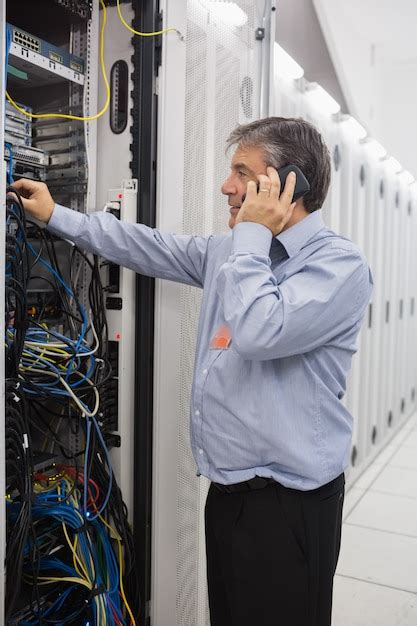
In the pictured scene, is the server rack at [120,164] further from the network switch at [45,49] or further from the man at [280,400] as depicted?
the man at [280,400]

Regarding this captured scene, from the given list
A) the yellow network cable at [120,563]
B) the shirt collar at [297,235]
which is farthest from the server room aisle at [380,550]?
the shirt collar at [297,235]

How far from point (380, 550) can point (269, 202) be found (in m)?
2.58

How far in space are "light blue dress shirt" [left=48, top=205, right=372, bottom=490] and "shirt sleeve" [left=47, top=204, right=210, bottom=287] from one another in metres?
0.26

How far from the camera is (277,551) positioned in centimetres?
141

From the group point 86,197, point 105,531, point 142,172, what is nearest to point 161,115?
point 142,172

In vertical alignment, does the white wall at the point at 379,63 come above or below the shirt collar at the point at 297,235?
above

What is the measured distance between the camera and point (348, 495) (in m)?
3.99

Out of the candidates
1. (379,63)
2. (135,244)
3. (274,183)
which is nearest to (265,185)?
(274,183)

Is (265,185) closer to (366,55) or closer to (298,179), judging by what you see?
(298,179)

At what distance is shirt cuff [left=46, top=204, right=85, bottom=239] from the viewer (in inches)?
65.3

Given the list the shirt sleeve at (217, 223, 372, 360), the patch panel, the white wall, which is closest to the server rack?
the patch panel

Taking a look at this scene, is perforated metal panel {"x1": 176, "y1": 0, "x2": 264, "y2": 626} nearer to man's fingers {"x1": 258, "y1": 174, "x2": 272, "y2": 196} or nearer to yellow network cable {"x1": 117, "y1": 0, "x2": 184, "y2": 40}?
yellow network cable {"x1": 117, "y1": 0, "x2": 184, "y2": 40}

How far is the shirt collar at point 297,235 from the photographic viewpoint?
4.78 ft

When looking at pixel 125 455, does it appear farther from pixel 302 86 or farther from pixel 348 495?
pixel 348 495
